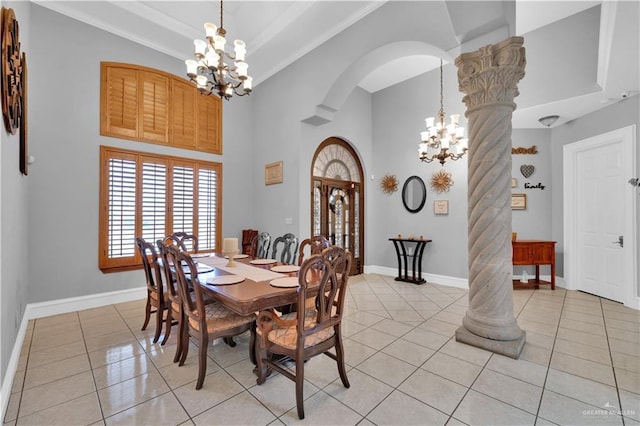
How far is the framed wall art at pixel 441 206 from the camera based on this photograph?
5137 millimetres

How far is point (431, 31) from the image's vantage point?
318 cm

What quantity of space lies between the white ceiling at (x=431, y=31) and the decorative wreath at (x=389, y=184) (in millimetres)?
2285

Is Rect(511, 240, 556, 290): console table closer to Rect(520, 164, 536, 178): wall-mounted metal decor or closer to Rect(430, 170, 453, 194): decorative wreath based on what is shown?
Rect(520, 164, 536, 178): wall-mounted metal decor

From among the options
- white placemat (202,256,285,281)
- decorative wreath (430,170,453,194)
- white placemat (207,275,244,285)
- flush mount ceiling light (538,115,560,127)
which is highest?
flush mount ceiling light (538,115,560,127)

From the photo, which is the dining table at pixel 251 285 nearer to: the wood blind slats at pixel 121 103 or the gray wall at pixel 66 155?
the gray wall at pixel 66 155

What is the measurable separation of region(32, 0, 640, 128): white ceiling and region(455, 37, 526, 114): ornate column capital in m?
0.43

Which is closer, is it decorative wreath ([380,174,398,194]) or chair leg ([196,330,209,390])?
chair leg ([196,330,209,390])

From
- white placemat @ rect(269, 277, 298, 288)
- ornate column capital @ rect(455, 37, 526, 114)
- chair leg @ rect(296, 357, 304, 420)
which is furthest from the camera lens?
ornate column capital @ rect(455, 37, 526, 114)

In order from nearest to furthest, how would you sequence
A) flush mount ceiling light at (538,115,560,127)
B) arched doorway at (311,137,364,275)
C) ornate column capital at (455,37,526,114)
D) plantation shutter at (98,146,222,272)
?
ornate column capital at (455,37,526,114) < plantation shutter at (98,146,222,272) < flush mount ceiling light at (538,115,560,127) < arched doorway at (311,137,364,275)

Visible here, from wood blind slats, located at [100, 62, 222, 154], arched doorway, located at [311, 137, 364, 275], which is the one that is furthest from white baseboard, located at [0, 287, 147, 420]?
arched doorway, located at [311, 137, 364, 275]

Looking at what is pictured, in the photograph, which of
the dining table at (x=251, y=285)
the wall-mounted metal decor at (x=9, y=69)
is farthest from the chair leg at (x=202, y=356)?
the wall-mounted metal decor at (x=9, y=69)

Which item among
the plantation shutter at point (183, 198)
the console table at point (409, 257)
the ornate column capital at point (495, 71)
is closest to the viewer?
the ornate column capital at point (495, 71)

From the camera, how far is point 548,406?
189 cm

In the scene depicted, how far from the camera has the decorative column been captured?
267 cm
